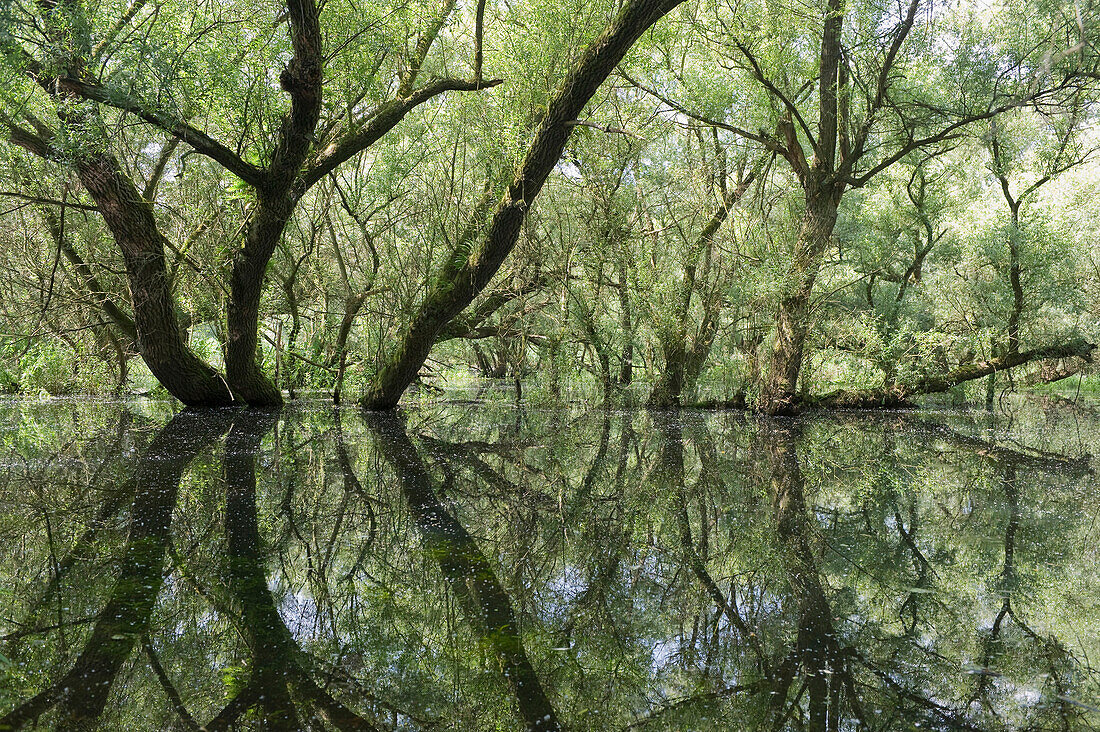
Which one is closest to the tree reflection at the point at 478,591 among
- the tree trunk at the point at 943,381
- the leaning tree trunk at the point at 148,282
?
the leaning tree trunk at the point at 148,282

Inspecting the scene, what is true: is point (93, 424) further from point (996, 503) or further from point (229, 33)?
point (996, 503)

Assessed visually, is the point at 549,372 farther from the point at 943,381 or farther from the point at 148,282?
the point at 943,381

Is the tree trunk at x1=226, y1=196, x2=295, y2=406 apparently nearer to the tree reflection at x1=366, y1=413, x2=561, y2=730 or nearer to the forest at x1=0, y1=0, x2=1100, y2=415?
the forest at x1=0, y1=0, x2=1100, y2=415

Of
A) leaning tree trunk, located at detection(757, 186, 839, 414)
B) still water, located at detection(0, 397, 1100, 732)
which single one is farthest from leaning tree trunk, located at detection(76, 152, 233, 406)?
leaning tree trunk, located at detection(757, 186, 839, 414)

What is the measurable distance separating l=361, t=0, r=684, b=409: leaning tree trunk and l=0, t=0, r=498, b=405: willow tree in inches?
68.5

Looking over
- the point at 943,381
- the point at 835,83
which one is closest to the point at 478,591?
the point at 835,83

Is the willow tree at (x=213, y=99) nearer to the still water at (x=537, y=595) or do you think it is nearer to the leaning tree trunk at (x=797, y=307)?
the still water at (x=537, y=595)

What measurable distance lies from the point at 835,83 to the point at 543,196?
17.0 feet

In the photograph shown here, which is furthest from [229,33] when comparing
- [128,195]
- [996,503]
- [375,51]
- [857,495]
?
[996,503]

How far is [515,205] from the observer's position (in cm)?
921

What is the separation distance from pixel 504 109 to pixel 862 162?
8.49m

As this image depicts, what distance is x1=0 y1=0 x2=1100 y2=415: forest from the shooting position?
27.2 feet

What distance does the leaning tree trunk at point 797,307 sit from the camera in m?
12.1

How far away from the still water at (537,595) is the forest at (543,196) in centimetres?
382
